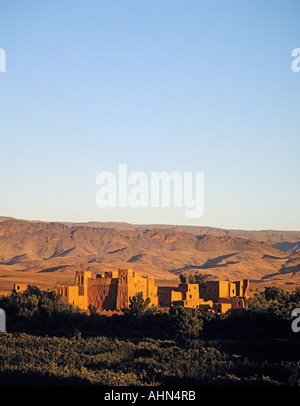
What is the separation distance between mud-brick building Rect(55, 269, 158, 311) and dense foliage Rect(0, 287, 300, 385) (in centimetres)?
147

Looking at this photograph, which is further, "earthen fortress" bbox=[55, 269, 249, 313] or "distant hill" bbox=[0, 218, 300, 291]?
"distant hill" bbox=[0, 218, 300, 291]

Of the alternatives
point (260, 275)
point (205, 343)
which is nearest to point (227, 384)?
point (205, 343)

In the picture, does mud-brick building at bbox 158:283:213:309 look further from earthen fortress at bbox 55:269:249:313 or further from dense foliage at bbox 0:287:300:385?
dense foliage at bbox 0:287:300:385

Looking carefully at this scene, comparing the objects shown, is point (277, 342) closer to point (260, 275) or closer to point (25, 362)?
point (25, 362)

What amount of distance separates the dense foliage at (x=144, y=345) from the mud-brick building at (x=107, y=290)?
58.0 inches

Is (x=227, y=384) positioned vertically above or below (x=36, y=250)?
below

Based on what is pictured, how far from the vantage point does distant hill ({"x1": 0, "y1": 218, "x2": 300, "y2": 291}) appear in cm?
11962

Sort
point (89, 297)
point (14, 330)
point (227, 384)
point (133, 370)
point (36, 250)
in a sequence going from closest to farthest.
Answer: point (227, 384) < point (133, 370) < point (14, 330) < point (89, 297) < point (36, 250)

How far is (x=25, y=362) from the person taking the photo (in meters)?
36.0

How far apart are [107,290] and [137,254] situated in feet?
352

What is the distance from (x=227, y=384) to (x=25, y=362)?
34.9 feet
